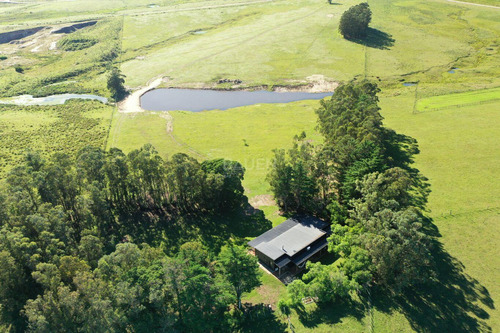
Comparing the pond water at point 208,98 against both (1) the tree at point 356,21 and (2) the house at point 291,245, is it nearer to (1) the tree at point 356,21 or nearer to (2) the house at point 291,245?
(1) the tree at point 356,21

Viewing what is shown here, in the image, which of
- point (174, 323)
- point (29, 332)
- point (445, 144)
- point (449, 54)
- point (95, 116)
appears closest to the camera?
point (29, 332)

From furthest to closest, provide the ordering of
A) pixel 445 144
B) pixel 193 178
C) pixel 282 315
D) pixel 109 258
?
pixel 445 144
pixel 193 178
pixel 282 315
pixel 109 258

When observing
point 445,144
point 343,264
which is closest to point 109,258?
point 343,264

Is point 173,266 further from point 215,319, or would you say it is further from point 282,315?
point 282,315

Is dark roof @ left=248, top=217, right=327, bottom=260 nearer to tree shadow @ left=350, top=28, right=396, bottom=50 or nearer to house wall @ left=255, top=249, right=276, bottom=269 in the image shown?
house wall @ left=255, top=249, right=276, bottom=269

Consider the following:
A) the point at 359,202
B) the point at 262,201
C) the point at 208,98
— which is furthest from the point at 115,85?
the point at 359,202

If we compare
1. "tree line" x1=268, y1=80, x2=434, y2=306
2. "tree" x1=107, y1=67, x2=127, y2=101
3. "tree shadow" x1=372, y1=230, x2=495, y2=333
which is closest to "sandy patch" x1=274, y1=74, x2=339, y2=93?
"tree line" x1=268, y1=80, x2=434, y2=306
